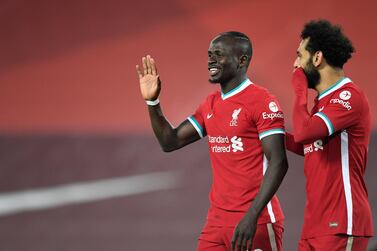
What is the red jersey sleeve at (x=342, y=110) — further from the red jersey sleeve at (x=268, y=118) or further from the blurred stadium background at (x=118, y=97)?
the blurred stadium background at (x=118, y=97)

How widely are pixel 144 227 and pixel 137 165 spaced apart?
606 millimetres

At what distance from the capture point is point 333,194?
3674 millimetres

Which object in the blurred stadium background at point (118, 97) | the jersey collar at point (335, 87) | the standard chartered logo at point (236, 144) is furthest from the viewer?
the blurred stadium background at point (118, 97)

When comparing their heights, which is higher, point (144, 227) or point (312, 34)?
point (312, 34)

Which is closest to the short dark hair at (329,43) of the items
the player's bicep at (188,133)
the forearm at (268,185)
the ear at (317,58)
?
the ear at (317,58)

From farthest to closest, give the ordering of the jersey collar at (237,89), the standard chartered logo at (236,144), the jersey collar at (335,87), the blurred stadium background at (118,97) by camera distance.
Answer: the blurred stadium background at (118,97) → the jersey collar at (237,89) → the standard chartered logo at (236,144) → the jersey collar at (335,87)

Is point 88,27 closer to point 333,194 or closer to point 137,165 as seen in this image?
point 137,165

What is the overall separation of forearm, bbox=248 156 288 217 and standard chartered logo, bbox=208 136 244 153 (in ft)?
0.68

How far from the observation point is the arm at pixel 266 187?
12.1ft

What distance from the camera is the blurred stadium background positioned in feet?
22.2

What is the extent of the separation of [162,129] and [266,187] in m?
0.75

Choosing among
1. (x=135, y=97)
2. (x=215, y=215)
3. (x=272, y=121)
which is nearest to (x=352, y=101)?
(x=272, y=121)

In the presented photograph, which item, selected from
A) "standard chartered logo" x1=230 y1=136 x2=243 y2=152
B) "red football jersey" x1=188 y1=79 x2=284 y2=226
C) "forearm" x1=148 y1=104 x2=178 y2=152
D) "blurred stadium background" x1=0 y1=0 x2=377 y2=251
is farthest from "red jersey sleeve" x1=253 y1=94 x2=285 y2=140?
"blurred stadium background" x1=0 y1=0 x2=377 y2=251

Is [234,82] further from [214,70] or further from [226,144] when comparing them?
Answer: [226,144]
